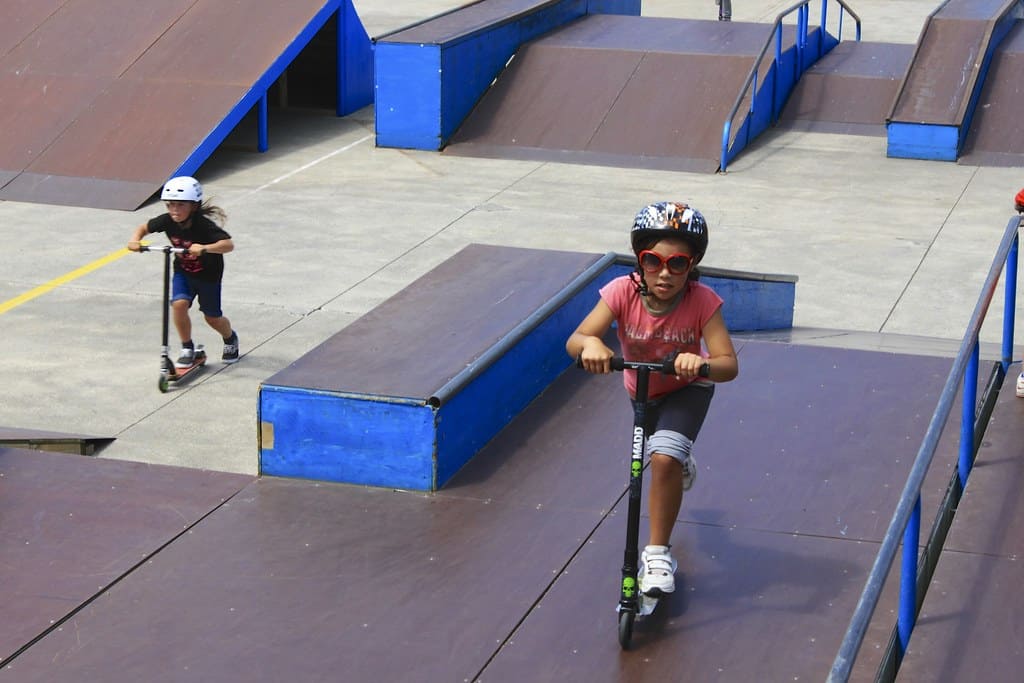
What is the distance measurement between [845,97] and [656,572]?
14.8m

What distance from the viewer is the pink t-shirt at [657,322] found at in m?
5.55

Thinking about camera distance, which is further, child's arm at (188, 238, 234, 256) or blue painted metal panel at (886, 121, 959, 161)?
blue painted metal panel at (886, 121, 959, 161)

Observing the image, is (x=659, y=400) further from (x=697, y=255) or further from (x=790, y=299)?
(x=790, y=299)

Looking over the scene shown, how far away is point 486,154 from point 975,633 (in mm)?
Result: 12906

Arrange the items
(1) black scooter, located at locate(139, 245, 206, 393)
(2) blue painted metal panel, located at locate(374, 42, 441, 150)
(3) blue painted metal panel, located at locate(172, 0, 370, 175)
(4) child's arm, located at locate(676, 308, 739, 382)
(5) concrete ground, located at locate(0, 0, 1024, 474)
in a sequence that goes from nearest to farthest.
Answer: (4) child's arm, located at locate(676, 308, 739, 382) < (1) black scooter, located at locate(139, 245, 206, 393) < (5) concrete ground, located at locate(0, 0, 1024, 474) < (3) blue painted metal panel, located at locate(172, 0, 370, 175) < (2) blue painted metal panel, located at locate(374, 42, 441, 150)

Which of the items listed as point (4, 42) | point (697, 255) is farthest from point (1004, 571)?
point (4, 42)

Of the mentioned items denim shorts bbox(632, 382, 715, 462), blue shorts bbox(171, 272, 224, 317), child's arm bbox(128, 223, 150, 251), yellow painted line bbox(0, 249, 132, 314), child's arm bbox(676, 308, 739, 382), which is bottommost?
yellow painted line bbox(0, 249, 132, 314)

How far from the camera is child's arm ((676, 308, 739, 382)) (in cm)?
512

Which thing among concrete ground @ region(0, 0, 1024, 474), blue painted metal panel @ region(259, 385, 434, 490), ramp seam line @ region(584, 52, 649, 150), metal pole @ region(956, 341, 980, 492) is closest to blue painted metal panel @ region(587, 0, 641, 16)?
ramp seam line @ region(584, 52, 649, 150)

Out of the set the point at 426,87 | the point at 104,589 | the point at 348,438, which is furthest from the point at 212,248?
the point at 426,87

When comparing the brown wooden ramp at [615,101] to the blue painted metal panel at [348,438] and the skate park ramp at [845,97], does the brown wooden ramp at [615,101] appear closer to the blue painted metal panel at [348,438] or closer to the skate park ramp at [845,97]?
the skate park ramp at [845,97]

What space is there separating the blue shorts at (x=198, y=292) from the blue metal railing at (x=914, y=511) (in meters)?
5.16

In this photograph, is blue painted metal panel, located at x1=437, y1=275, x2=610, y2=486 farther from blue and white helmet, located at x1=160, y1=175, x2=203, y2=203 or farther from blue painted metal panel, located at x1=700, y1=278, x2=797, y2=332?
blue and white helmet, located at x1=160, y1=175, x2=203, y2=203

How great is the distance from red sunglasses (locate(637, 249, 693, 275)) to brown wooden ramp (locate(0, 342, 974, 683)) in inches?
53.7
